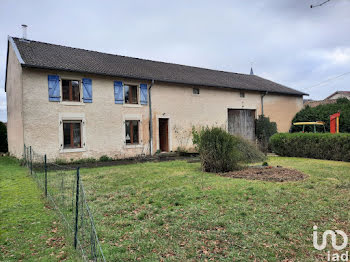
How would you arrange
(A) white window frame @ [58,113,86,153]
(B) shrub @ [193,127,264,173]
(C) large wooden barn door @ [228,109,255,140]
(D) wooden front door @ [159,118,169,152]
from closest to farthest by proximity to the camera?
(B) shrub @ [193,127,264,173], (A) white window frame @ [58,113,86,153], (D) wooden front door @ [159,118,169,152], (C) large wooden barn door @ [228,109,255,140]

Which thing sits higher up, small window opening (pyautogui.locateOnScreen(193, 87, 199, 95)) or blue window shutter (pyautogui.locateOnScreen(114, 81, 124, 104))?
small window opening (pyautogui.locateOnScreen(193, 87, 199, 95))

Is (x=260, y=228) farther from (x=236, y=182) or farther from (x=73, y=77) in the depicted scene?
(x=73, y=77)

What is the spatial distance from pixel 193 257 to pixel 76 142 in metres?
11.2

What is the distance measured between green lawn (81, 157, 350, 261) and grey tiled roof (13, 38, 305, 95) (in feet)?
27.7

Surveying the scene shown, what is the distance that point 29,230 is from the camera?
3852 mm

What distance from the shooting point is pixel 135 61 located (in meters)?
17.6

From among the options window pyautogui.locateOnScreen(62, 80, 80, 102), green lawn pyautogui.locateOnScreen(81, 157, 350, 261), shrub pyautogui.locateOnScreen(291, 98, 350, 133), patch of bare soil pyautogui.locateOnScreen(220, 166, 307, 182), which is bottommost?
green lawn pyautogui.locateOnScreen(81, 157, 350, 261)

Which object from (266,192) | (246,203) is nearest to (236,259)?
(246,203)

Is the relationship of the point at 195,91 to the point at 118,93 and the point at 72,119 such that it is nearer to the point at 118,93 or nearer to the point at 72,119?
the point at 118,93

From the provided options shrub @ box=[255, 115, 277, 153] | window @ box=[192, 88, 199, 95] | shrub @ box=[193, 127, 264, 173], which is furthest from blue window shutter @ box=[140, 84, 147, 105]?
shrub @ box=[255, 115, 277, 153]

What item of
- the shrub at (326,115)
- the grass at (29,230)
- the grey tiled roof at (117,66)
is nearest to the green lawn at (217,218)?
the grass at (29,230)

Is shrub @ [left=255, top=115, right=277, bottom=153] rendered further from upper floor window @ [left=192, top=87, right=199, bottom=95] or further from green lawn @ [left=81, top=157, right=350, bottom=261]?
green lawn @ [left=81, top=157, right=350, bottom=261]

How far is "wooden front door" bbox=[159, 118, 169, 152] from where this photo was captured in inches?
629

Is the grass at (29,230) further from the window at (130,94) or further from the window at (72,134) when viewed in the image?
the window at (130,94)
